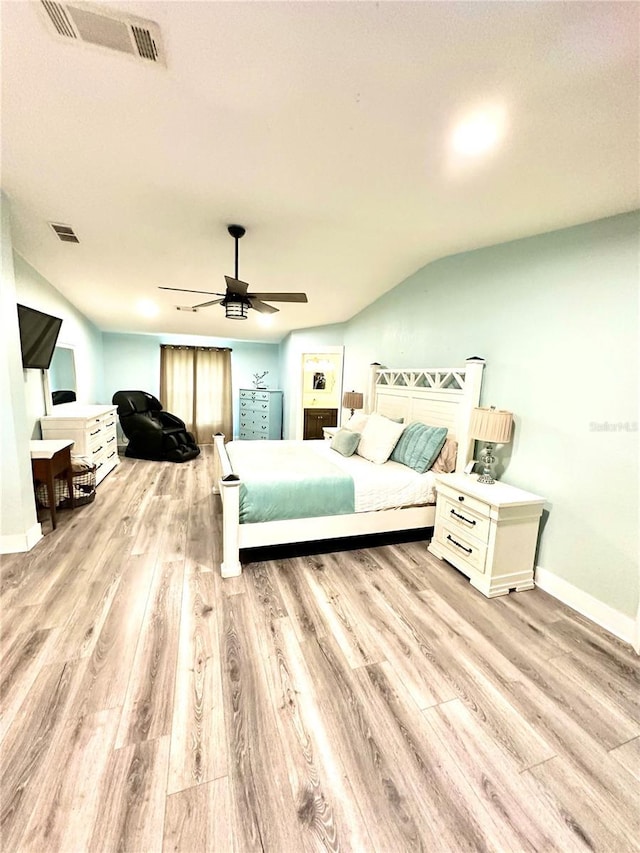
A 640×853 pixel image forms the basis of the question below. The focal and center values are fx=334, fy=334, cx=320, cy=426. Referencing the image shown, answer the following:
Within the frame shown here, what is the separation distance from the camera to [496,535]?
2283 millimetres

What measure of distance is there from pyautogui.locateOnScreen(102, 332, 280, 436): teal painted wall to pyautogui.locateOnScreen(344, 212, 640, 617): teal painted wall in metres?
5.13

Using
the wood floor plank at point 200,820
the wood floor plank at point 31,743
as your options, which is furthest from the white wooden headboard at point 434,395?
the wood floor plank at point 31,743

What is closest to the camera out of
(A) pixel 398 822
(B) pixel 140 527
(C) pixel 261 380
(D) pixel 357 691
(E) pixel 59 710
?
(A) pixel 398 822

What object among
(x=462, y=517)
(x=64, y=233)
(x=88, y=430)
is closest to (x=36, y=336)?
(x=64, y=233)

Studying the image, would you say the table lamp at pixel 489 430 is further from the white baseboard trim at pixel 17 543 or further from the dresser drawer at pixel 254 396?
the dresser drawer at pixel 254 396

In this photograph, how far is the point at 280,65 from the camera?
4.16ft

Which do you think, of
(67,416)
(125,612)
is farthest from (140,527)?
(67,416)

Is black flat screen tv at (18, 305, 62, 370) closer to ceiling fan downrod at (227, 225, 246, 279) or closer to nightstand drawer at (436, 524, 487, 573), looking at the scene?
ceiling fan downrod at (227, 225, 246, 279)

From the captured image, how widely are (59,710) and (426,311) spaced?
404 cm

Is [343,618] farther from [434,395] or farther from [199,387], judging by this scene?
[199,387]

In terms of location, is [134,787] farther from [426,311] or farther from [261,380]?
[261,380]

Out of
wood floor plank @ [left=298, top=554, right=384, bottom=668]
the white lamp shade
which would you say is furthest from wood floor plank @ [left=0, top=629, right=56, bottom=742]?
the white lamp shade

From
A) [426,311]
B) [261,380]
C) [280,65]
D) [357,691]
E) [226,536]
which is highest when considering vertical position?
[280,65]

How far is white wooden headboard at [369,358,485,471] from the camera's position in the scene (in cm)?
298
